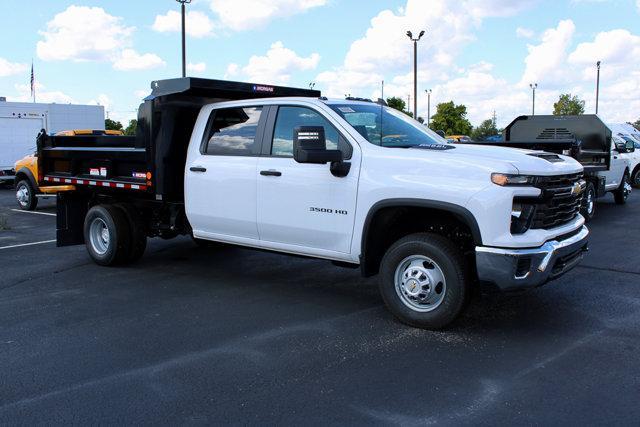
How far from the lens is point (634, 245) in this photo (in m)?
9.39

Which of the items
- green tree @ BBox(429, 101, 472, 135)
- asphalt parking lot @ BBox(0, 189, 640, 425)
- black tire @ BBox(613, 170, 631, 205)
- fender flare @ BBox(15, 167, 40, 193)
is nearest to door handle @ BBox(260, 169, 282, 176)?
asphalt parking lot @ BBox(0, 189, 640, 425)

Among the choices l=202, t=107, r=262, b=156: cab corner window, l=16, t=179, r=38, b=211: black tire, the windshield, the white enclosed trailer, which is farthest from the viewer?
the white enclosed trailer

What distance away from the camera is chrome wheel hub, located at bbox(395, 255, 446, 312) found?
5129 mm

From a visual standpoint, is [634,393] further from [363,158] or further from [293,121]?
[293,121]

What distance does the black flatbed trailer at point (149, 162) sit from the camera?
7.04 metres

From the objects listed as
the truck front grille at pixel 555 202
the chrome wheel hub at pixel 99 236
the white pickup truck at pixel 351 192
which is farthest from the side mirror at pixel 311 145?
the chrome wheel hub at pixel 99 236

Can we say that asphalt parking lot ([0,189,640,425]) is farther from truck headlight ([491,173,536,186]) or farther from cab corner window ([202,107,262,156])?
cab corner window ([202,107,262,156])

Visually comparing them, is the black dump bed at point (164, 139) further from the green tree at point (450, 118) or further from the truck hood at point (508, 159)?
the green tree at point (450, 118)

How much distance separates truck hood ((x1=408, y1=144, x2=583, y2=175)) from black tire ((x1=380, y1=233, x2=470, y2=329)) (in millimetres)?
709

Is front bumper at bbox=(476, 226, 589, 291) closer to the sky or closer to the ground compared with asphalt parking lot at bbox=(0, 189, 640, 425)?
closer to the sky

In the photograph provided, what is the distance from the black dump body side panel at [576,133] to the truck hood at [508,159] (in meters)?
6.58

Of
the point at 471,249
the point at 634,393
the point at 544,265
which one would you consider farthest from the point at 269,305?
the point at 634,393

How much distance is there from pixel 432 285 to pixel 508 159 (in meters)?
1.20

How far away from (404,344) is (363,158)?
166cm
